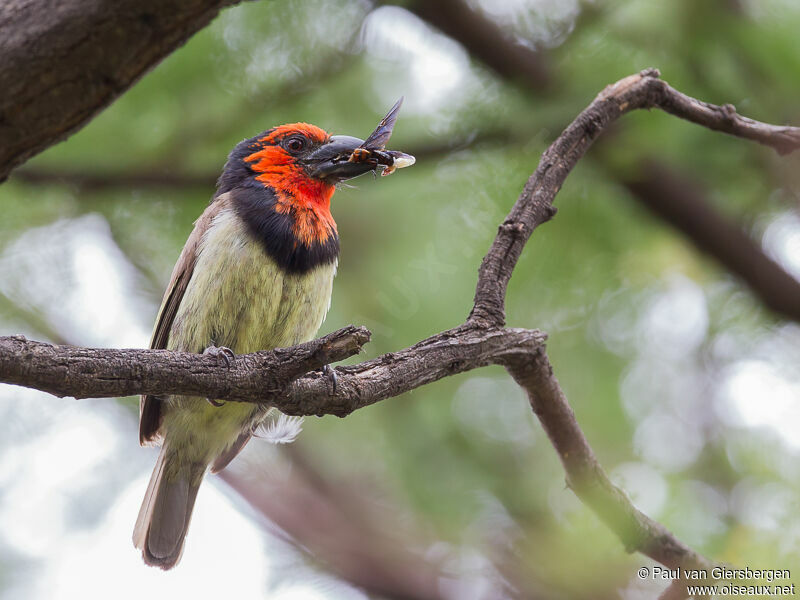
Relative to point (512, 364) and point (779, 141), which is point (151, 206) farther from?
point (779, 141)

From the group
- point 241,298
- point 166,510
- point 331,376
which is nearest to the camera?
point 331,376

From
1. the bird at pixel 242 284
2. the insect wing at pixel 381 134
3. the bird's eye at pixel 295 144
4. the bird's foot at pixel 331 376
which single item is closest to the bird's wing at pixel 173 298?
the bird at pixel 242 284

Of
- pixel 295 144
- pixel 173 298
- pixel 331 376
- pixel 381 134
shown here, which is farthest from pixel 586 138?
pixel 173 298

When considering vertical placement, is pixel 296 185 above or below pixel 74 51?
above

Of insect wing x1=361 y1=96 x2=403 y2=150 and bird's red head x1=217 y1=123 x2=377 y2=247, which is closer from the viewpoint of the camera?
insect wing x1=361 y1=96 x2=403 y2=150

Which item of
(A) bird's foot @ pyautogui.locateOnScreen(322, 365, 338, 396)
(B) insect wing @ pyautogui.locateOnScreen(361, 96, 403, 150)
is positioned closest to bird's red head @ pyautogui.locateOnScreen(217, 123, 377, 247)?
(B) insect wing @ pyautogui.locateOnScreen(361, 96, 403, 150)

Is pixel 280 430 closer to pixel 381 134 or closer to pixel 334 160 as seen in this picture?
pixel 334 160

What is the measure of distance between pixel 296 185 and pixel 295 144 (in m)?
0.23

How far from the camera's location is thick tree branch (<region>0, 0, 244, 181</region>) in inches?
74.9

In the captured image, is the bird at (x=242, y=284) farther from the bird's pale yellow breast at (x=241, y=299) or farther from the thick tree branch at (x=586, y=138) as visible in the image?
the thick tree branch at (x=586, y=138)

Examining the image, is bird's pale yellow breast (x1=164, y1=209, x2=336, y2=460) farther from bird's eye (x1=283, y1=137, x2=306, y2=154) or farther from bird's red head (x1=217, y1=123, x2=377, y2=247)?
bird's eye (x1=283, y1=137, x2=306, y2=154)

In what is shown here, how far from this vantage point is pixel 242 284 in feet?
9.82

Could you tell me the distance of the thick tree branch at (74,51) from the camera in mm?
1901

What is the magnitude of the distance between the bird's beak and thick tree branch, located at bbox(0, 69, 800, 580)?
38.8 inches
